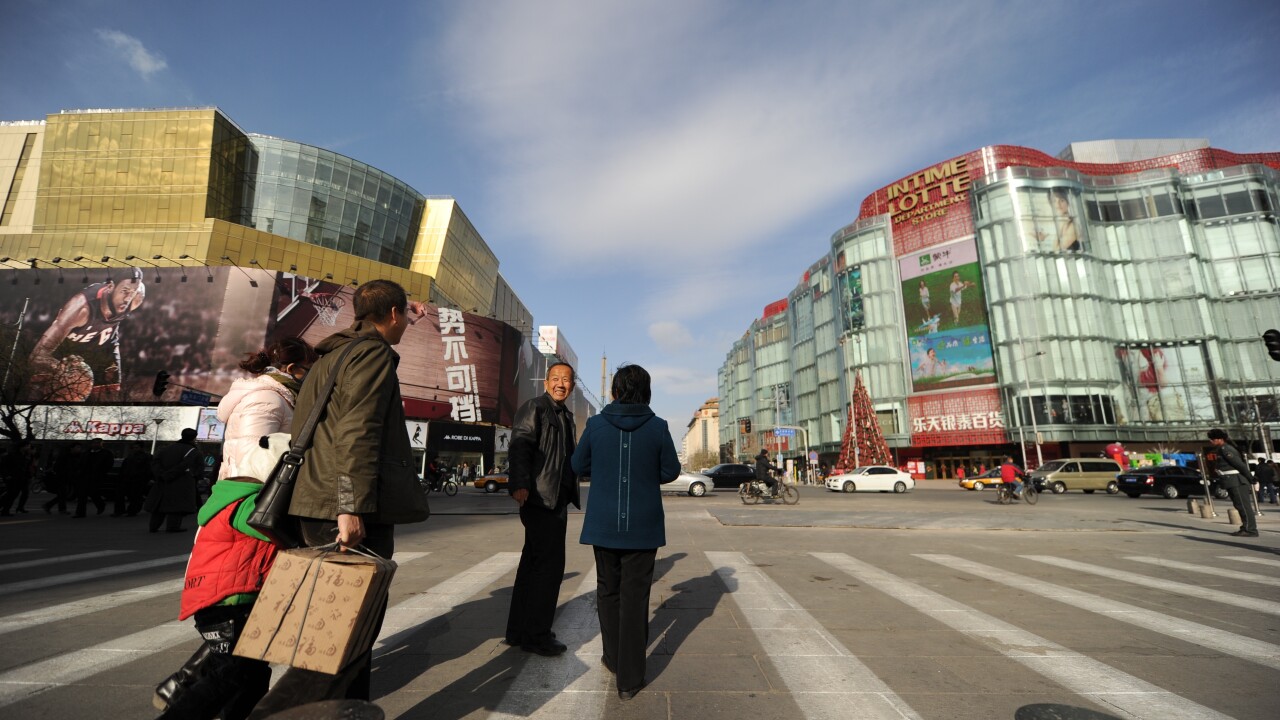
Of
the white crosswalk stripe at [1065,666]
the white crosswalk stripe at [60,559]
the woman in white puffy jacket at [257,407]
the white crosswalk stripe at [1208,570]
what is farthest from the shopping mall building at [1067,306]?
the woman in white puffy jacket at [257,407]

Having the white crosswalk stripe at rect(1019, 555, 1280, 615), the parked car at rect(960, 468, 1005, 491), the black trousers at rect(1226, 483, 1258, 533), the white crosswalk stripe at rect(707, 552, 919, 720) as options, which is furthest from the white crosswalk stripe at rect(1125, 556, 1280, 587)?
the parked car at rect(960, 468, 1005, 491)

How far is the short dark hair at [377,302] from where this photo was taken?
2414 millimetres

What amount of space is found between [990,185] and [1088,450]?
79.1 feet

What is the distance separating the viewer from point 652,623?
4.13 metres

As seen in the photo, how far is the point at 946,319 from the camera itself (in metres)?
50.4

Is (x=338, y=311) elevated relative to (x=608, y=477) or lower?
elevated

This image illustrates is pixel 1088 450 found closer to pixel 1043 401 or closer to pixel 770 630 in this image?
pixel 1043 401

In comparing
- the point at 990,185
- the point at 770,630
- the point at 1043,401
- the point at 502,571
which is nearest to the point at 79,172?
the point at 502,571

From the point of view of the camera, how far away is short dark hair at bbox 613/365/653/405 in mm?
3383

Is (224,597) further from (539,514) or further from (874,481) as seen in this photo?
(874,481)

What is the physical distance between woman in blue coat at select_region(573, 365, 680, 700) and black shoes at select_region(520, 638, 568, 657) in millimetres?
330

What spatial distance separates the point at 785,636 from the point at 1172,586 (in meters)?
4.73

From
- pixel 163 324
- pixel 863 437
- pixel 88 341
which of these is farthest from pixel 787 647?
pixel 88 341

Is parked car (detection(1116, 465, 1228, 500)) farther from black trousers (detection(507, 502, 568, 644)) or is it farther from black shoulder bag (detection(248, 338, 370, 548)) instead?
black shoulder bag (detection(248, 338, 370, 548))
